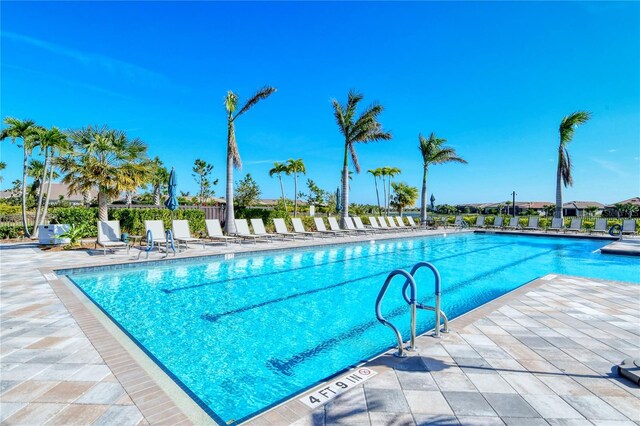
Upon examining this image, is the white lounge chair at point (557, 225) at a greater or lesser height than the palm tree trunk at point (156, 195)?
lesser

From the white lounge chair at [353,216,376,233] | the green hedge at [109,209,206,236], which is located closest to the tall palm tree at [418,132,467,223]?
the white lounge chair at [353,216,376,233]

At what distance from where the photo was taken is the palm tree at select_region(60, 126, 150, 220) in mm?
11664

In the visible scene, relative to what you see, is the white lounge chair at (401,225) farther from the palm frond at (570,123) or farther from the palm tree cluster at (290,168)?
the palm frond at (570,123)

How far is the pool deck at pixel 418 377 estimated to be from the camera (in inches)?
92.0

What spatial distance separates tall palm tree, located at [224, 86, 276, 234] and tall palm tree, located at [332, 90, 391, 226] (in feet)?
17.6

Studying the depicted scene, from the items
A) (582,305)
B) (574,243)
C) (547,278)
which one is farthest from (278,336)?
(574,243)

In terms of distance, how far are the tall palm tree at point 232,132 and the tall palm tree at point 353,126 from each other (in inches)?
211

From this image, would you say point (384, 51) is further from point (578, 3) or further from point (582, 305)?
point (582, 305)

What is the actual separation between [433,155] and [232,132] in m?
15.4

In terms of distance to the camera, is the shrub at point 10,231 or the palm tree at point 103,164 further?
the shrub at point 10,231

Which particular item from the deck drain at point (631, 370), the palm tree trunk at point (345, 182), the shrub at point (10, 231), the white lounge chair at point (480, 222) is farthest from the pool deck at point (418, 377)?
the white lounge chair at point (480, 222)

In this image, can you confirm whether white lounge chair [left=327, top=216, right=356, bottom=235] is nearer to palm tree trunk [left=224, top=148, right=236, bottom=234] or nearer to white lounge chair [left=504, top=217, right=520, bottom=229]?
palm tree trunk [left=224, top=148, right=236, bottom=234]

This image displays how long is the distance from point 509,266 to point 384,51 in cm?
1356

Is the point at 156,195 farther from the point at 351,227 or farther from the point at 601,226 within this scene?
the point at 601,226
